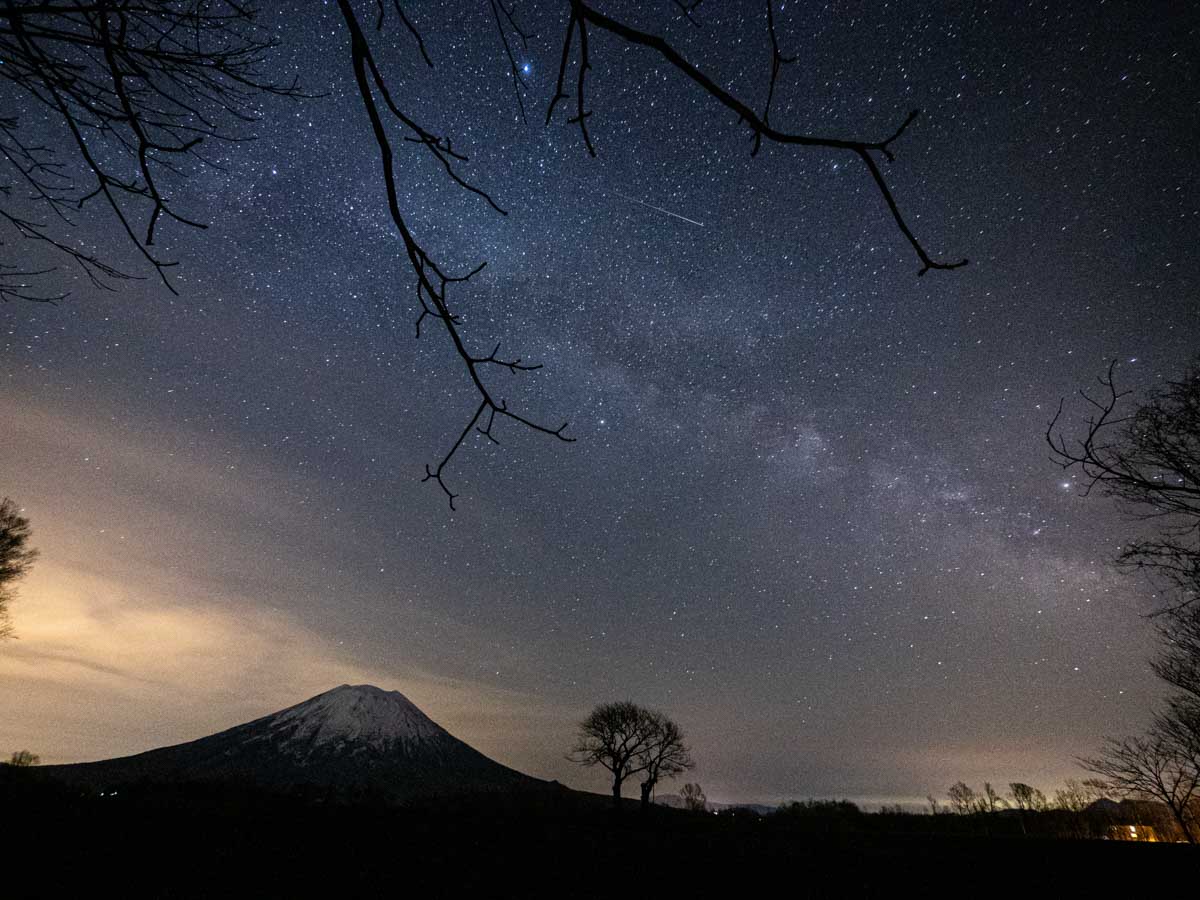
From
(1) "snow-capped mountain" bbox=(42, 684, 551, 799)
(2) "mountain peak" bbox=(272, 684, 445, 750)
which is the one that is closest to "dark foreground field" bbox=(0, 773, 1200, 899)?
(1) "snow-capped mountain" bbox=(42, 684, 551, 799)

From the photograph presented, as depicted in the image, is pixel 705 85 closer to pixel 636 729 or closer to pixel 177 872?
pixel 177 872

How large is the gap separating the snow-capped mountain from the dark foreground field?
78545 millimetres

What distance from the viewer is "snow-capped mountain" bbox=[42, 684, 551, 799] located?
278 ft

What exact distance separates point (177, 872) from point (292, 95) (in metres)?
7.58

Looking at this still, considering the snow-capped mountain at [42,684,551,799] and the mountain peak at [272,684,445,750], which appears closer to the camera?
the snow-capped mountain at [42,684,551,799]

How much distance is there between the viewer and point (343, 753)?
4141 inches

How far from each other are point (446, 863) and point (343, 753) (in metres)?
122

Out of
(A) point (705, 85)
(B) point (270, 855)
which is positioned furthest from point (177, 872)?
(A) point (705, 85)

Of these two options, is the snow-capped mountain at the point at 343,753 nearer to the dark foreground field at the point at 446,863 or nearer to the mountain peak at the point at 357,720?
the mountain peak at the point at 357,720

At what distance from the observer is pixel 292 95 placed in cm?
211

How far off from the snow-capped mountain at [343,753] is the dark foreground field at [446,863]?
78.5 m

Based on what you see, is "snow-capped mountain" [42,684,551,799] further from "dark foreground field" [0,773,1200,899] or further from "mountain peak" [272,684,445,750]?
"dark foreground field" [0,773,1200,899]

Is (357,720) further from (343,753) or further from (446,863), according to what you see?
(446,863)

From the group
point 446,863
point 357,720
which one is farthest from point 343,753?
point 446,863
